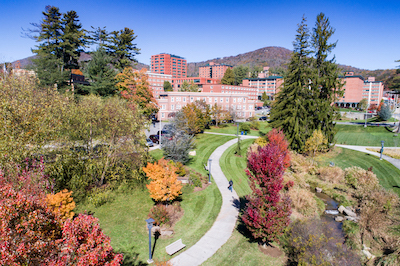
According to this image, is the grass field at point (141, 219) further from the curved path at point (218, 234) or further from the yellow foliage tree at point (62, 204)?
the yellow foliage tree at point (62, 204)

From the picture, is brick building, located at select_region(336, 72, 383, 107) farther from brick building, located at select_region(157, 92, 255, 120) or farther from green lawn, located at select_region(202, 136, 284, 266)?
green lawn, located at select_region(202, 136, 284, 266)

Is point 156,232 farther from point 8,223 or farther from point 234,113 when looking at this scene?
point 234,113

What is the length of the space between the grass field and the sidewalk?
0.41 m

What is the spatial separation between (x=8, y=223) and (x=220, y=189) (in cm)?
1723

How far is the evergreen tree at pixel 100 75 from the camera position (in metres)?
38.6

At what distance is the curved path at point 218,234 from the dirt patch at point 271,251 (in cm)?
210

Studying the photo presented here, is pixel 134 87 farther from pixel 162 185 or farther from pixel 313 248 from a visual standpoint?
pixel 313 248

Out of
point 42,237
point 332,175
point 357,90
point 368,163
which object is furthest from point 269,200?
point 357,90

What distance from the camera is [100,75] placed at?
39.5 m

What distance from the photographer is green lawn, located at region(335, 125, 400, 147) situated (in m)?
38.4

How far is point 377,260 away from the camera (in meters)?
13.2

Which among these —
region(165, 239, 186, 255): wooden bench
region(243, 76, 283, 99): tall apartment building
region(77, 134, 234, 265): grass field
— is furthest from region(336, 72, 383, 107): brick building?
region(165, 239, 186, 255): wooden bench

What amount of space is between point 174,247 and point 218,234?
3.18m

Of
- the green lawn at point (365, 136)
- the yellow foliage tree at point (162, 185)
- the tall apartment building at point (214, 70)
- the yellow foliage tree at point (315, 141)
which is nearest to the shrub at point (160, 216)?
the yellow foliage tree at point (162, 185)
